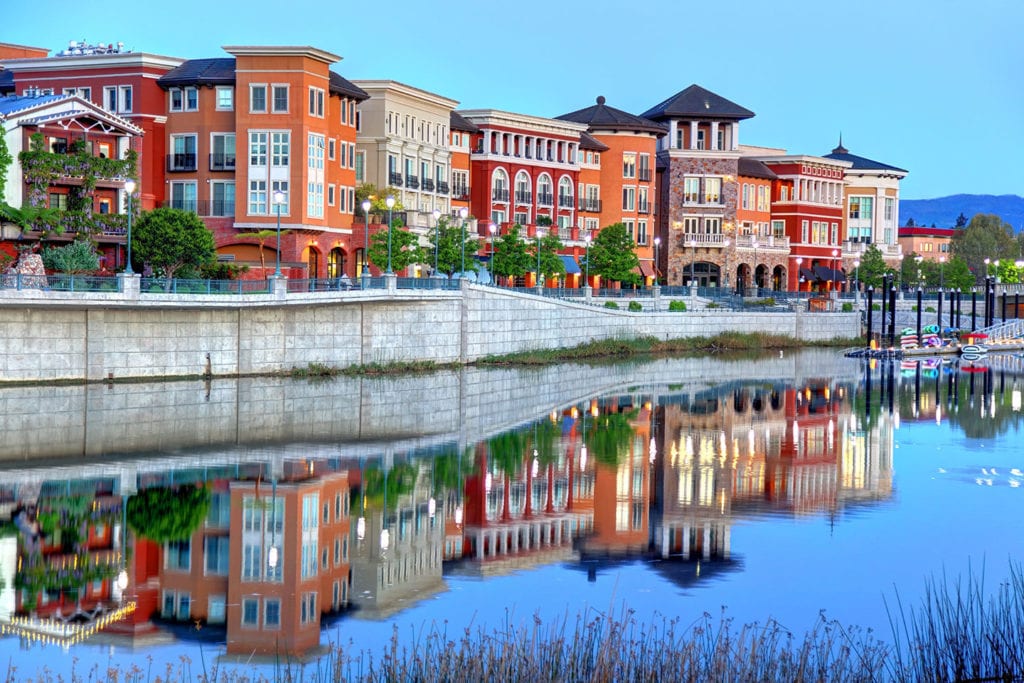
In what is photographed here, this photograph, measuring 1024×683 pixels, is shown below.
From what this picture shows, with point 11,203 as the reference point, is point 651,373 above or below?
below

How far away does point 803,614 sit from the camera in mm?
24594

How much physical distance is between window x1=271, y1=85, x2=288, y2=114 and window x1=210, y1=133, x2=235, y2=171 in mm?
2800

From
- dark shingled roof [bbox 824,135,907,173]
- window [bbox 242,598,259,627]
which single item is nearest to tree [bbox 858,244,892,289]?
dark shingled roof [bbox 824,135,907,173]

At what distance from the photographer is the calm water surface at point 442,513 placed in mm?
24453

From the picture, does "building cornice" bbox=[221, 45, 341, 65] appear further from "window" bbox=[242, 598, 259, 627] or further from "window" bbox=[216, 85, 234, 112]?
"window" bbox=[242, 598, 259, 627]

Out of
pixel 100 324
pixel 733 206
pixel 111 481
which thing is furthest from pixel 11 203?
pixel 733 206

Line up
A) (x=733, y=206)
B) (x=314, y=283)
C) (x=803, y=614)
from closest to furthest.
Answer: (x=803, y=614) < (x=314, y=283) < (x=733, y=206)

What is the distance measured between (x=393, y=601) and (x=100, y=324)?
1279 inches

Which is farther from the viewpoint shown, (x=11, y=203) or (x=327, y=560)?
(x=11, y=203)

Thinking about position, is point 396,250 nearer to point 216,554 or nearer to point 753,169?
point 216,554

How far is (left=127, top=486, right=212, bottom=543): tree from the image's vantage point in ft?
101

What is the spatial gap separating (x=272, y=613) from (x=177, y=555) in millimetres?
4843

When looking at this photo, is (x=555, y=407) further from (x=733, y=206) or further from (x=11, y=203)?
(x=733, y=206)

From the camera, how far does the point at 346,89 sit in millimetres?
76625
